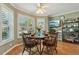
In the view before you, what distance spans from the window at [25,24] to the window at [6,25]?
0.55ft

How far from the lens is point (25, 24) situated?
240 centimetres

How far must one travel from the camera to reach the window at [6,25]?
2217mm

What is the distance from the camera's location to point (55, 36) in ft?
7.95

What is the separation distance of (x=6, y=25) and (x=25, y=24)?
402 millimetres

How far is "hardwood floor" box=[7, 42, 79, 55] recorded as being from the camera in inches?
88.1

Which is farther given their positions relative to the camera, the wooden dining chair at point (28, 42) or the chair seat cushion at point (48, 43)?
the chair seat cushion at point (48, 43)

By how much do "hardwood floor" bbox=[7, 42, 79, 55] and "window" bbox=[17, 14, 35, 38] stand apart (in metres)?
0.31

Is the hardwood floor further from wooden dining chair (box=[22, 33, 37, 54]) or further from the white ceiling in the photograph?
the white ceiling

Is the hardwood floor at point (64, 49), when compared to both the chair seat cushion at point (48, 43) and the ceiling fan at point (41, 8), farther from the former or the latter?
the ceiling fan at point (41, 8)

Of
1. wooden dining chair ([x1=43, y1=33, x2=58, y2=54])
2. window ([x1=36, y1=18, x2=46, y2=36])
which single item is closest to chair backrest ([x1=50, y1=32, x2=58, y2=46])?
wooden dining chair ([x1=43, y1=33, x2=58, y2=54])

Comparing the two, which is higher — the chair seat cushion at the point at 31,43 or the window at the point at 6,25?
the window at the point at 6,25

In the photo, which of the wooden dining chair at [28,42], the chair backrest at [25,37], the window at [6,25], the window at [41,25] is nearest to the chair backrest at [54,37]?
the window at [41,25]
